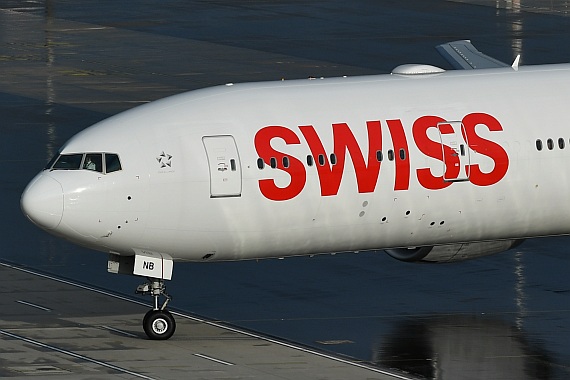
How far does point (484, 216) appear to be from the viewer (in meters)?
36.4

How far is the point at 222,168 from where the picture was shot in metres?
34.2

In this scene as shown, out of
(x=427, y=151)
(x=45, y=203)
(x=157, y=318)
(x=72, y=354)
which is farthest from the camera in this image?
(x=427, y=151)

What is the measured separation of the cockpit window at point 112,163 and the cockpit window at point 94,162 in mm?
128

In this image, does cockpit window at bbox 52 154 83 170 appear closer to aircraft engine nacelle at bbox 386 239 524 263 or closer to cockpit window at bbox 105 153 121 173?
cockpit window at bbox 105 153 121 173

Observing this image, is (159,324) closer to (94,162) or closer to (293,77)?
(94,162)

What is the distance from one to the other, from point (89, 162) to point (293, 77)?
31.8m

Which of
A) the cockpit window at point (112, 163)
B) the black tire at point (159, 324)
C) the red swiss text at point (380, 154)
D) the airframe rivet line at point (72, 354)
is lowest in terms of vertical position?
the airframe rivet line at point (72, 354)

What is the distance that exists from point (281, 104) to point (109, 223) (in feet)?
14.8

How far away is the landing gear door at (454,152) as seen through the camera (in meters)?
35.7

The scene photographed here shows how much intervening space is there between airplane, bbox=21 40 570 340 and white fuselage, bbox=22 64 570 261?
3cm

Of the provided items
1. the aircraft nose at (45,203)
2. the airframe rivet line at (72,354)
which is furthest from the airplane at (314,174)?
the airframe rivet line at (72,354)

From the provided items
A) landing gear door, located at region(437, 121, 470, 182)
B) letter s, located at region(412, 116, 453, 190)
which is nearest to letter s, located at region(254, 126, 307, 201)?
letter s, located at region(412, 116, 453, 190)

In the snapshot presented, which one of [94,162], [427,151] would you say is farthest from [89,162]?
[427,151]

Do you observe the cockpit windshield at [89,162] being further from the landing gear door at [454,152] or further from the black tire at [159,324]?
the landing gear door at [454,152]
